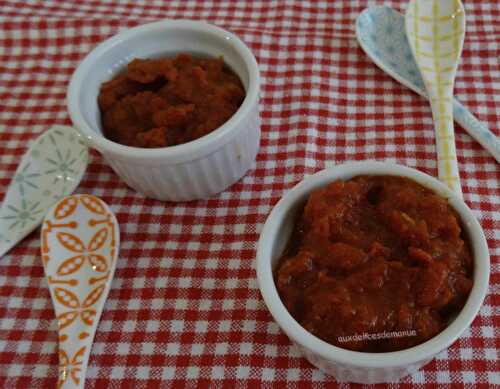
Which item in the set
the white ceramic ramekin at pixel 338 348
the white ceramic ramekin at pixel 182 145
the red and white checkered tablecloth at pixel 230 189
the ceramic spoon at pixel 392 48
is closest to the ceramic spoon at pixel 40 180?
the red and white checkered tablecloth at pixel 230 189

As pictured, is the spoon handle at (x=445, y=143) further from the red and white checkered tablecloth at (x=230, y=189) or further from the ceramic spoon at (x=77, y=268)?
the ceramic spoon at (x=77, y=268)

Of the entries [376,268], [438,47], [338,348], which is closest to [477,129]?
[438,47]

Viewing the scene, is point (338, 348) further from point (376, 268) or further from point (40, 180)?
point (40, 180)

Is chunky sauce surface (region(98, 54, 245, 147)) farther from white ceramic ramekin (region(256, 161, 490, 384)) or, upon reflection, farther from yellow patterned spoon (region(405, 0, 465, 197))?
yellow patterned spoon (region(405, 0, 465, 197))

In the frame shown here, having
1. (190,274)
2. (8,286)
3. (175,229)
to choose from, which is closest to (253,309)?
(190,274)

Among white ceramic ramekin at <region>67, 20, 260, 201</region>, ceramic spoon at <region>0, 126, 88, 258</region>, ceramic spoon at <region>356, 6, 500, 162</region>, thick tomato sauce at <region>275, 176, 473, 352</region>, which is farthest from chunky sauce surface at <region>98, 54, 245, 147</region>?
ceramic spoon at <region>356, 6, 500, 162</region>

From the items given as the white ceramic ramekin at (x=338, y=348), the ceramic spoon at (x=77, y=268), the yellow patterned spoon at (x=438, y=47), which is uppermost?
the yellow patterned spoon at (x=438, y=47)

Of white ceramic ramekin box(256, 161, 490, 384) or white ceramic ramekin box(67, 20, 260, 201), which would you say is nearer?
white ceramic ramekin box(256, 161, 490, 384)
